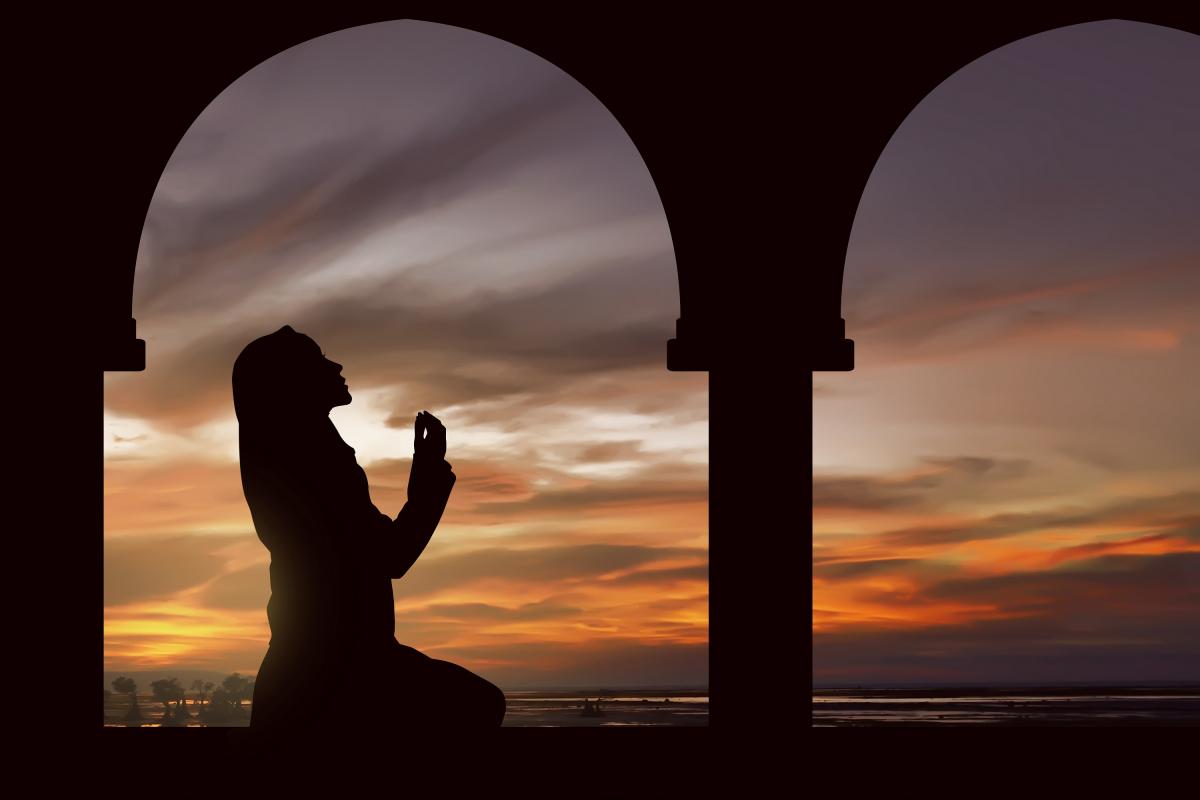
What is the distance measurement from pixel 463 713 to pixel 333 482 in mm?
929

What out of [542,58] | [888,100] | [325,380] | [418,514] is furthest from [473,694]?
[888,100]

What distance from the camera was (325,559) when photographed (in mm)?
5152

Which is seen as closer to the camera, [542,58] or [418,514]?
[418,514]

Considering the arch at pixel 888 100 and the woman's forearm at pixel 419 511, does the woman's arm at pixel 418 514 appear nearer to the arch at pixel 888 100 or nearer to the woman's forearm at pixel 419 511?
the woman's forearm at pixel 419 511

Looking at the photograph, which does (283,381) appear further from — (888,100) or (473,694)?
(888,100)

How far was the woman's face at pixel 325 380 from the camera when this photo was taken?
17.2ft

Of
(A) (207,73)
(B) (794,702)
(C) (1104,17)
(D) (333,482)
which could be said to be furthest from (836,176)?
(D) (333,482)

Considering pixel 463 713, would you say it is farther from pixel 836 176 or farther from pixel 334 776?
pixel 836 176

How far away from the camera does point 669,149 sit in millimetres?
8242

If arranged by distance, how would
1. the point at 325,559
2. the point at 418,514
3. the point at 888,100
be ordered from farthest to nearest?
the point at 888,100
the point at 418,514
the point at 325,559

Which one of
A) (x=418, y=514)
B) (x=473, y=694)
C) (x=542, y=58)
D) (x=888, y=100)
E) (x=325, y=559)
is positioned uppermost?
(x=542, y=58)

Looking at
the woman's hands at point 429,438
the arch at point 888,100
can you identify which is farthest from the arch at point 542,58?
the woman's hands at point 429,438

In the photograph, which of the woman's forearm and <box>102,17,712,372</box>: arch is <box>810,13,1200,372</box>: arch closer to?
<box>102,17,712,372</box>: arch

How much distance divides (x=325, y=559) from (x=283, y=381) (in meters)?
0.64
